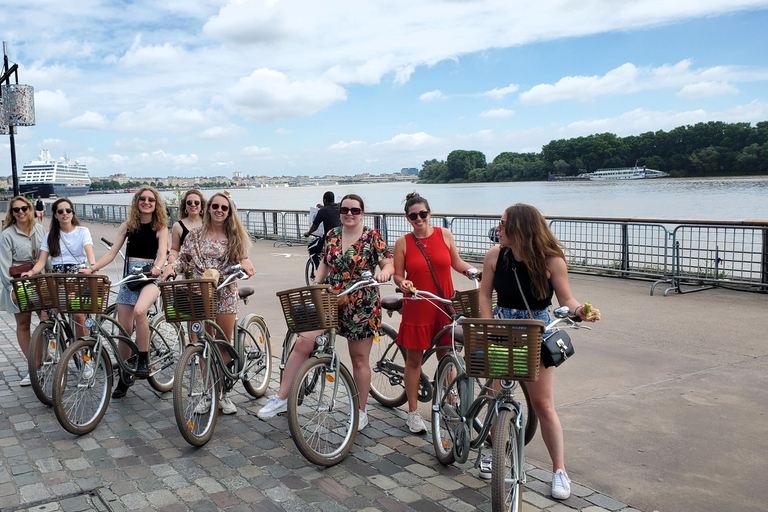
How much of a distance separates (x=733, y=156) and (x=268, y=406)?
24.5 meters

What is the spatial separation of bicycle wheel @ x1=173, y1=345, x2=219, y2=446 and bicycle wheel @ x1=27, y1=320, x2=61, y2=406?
1547 millimetres

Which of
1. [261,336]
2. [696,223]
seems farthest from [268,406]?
[696,223]

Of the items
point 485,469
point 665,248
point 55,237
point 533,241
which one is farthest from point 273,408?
point 665,248

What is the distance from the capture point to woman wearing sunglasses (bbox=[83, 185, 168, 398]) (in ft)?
18.2

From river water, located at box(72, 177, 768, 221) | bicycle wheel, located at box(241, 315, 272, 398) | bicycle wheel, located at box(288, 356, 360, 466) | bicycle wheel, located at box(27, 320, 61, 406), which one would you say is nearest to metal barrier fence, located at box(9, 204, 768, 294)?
river water, located at box(72, 177, 768, 221)

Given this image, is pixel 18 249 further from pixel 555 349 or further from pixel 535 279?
pixel 555 349

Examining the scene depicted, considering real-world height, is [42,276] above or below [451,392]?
above

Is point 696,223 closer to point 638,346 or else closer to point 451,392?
point 638,346

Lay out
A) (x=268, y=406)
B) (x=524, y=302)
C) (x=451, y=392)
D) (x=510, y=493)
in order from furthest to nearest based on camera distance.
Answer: (x=268, y=406) → (x=451, y=392) → (x=524, y=302) → (x=510, y=493)

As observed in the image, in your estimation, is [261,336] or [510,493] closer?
[510,493]

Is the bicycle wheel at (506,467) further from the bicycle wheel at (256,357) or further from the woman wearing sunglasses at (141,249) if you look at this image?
the woman wearing sunglasses at (141,249)

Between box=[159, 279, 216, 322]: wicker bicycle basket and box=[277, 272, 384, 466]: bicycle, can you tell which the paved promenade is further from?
box=[159, 279, 216, 322]: wicker bicycle basket

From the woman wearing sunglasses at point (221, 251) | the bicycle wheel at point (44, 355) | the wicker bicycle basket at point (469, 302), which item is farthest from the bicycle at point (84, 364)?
the wicker bicycle basket at point (469, 302)

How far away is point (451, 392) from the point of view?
13.3 feet
